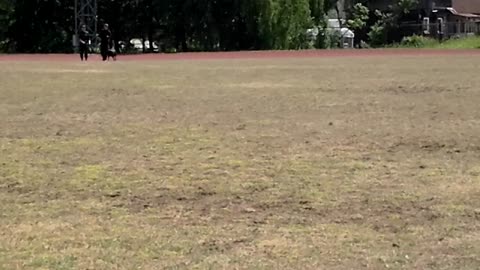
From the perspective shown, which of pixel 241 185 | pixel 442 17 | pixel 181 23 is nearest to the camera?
pixel 241 185

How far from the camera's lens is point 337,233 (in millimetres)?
5828

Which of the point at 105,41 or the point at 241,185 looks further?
the point at 105,41

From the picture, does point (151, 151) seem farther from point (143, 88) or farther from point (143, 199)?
point (143, 88)

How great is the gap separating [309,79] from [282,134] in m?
12.8

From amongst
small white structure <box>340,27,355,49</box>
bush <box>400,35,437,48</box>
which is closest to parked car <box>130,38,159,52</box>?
small white structure <box>340,27,355,49</box>

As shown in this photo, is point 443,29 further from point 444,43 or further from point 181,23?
point 181,23

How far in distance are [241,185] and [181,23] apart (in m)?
49.5

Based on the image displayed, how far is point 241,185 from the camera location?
24.7 ft

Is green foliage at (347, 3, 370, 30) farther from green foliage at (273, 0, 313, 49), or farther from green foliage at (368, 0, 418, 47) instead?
green foliage at (273, 0, 313, 49)

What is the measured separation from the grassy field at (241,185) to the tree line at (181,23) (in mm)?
39364

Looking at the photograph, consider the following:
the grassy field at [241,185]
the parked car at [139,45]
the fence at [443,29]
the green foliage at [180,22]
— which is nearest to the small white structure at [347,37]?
the fence at [443,29]

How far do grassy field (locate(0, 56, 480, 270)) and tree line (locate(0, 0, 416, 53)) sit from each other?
129 ft

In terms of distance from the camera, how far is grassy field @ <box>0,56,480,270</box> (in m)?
5.36

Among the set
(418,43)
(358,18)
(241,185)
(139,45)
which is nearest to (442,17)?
(358,18)
